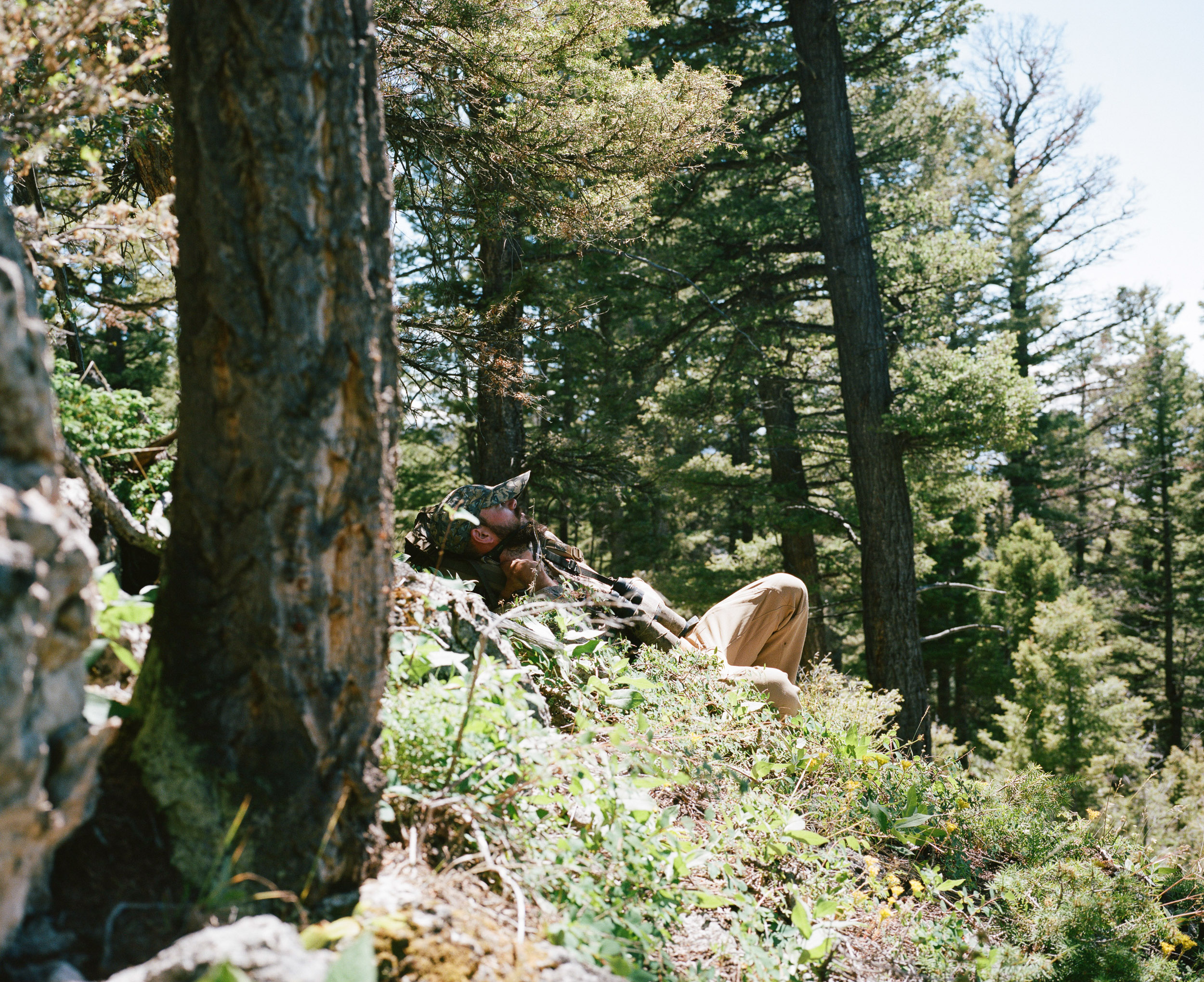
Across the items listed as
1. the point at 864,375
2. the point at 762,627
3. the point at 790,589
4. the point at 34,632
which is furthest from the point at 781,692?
the point at 864,375

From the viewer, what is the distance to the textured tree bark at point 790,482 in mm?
11250

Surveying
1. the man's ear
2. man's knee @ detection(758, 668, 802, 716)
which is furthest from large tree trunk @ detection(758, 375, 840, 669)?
the man's ear

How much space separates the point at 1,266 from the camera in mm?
1116

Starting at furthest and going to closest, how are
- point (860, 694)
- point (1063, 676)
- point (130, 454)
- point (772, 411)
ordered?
point (1063, 676)
point (772, 411)
point (860, 694)
point (130, 454)

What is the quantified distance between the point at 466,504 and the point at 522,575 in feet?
1.74

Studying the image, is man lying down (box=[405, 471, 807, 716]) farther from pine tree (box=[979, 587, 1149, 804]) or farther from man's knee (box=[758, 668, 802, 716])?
pine tree (box=[979, 587, 1149, 804])

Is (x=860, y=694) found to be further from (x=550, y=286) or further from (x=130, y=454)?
(x=550, y=286)

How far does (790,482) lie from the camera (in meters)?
11.3

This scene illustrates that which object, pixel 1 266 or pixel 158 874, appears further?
pixel 158 874

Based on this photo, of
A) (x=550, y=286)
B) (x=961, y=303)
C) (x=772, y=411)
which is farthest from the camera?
(x=772, y=411)

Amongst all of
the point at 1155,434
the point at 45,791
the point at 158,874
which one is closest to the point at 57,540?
the point at 45,791

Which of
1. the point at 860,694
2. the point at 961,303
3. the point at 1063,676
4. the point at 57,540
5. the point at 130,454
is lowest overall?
the point at 1063,676

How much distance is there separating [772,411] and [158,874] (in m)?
11.4

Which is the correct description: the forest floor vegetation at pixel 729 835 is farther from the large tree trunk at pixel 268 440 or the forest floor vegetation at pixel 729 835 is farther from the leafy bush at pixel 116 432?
the leafy bush at pixel 116 432
